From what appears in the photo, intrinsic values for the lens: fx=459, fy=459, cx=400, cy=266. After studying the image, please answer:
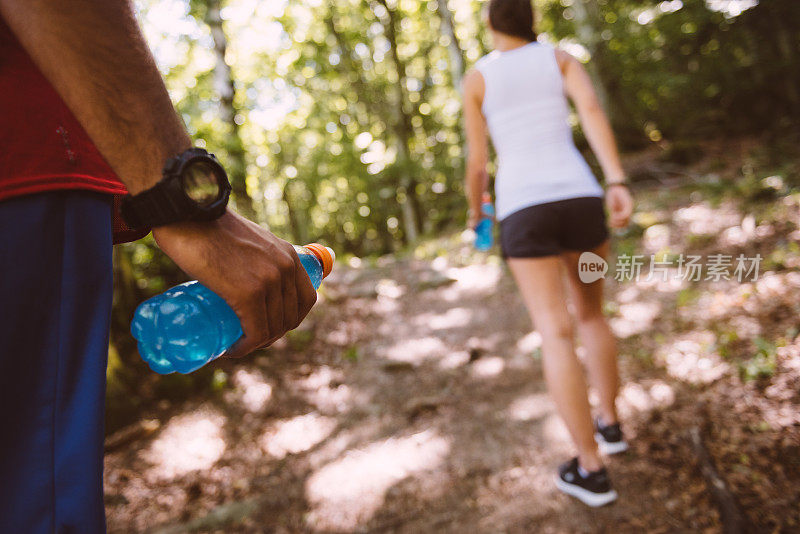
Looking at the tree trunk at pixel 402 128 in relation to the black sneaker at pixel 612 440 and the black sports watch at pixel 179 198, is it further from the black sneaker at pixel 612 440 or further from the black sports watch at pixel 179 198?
the black sports watch at pixel 179 198

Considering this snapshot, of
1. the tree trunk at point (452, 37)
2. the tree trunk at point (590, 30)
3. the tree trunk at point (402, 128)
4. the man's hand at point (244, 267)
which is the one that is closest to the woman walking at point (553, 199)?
the man's hand at point (244, 267)

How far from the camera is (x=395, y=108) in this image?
15.9 m

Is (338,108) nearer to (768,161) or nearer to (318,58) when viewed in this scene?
(318,58)

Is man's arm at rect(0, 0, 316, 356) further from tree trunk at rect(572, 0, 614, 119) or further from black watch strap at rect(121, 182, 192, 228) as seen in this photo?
tree trunk at rect(572, 0, 614, 119)

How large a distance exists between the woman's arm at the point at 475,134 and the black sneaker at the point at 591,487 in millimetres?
1735

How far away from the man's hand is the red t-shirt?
19 centimetres

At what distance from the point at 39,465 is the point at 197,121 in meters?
5.98

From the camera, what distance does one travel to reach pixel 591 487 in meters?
2.49

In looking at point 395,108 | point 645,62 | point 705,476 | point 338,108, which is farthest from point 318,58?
point 705,476

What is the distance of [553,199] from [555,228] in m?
0.15

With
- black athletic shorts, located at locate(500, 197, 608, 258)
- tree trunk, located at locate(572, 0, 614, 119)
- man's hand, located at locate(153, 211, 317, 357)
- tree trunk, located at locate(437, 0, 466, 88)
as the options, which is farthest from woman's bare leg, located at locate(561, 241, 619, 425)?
tree trunk, located at locate(572, 0, 614, 119)

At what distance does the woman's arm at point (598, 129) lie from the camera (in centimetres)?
258

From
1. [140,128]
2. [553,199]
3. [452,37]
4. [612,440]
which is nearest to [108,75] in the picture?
[140,128]

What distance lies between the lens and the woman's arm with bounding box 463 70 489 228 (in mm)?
2694
